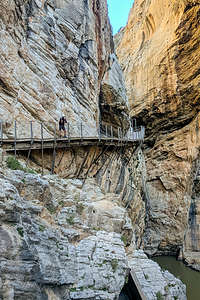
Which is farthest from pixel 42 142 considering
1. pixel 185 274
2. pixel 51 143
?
pixel 185 274

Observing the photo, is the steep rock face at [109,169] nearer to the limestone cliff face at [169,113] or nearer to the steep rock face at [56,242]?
the steep rock face at [56,242]

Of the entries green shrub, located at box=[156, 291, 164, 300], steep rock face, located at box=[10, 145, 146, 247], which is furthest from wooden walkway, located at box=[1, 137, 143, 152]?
green shrub, located at box=[156, 291, 164, 300]

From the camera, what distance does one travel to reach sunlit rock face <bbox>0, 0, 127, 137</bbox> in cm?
1138

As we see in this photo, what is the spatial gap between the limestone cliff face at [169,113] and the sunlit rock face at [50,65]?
16.3 ft

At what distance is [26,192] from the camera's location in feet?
26.0

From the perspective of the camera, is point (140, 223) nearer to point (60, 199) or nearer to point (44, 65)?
point (60, 199)

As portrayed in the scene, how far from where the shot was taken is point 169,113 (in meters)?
21.8

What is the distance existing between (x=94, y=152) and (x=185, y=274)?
11.0 meters

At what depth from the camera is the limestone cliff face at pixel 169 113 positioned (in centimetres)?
1981

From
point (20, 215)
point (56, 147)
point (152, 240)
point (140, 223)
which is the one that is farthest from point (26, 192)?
point (152, 240)

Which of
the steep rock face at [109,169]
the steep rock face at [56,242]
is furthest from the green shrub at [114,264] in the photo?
the steep rock face at [109,169]

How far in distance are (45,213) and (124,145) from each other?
834 centimetres

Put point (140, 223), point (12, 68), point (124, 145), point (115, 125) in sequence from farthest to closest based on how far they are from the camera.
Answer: point (115, 125) → point (140, 223) → point (124, 145) → point (12, 68)

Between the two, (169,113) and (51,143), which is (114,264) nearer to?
(51,143)
